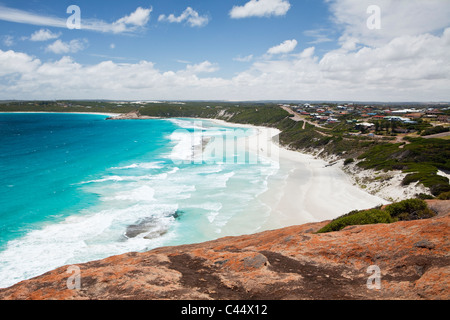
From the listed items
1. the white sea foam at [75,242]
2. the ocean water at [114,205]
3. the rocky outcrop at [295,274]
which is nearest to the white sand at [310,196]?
the ocean water at [114,205]

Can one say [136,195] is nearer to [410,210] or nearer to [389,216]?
[389,216]

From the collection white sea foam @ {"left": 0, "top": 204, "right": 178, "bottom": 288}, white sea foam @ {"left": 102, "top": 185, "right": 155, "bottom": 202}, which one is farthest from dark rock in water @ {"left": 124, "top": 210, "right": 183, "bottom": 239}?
white sea foam @ {"left": 102, "top": 185, "right": 155, "bottom": 202}

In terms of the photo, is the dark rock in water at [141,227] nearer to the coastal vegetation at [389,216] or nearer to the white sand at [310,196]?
the white sand at [310,196]

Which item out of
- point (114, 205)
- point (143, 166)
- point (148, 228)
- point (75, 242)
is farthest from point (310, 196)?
point (143, 166)

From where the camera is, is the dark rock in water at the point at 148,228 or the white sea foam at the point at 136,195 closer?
the dark rock in water at the point at 148,228

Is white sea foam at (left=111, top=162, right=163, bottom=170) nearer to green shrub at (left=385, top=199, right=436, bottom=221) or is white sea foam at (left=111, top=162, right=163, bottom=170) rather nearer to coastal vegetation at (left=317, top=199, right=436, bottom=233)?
coastal vegetation at (left=317, top=199, right=436, bottom=233)
